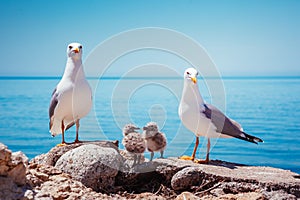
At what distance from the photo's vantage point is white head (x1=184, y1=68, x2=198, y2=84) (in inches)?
243

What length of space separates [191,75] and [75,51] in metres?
1.90

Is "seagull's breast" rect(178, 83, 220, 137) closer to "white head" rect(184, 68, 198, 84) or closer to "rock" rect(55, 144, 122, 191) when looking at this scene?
"white head" rect(184, 68, 198, 84)

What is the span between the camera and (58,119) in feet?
21.6

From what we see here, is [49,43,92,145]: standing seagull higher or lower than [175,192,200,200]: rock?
higher

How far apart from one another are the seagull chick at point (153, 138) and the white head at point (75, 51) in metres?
1.61

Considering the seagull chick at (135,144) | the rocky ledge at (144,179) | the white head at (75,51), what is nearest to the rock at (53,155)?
the rocky ledge at (144,179)

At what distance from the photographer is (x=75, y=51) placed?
636cm

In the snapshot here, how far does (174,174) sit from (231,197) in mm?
913

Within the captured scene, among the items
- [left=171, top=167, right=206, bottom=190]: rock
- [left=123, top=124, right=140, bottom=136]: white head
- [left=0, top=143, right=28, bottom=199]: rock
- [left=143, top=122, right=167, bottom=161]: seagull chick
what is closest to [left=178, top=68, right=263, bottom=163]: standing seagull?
[left=143, top=122, right=167, bottom=161]: seagull chick

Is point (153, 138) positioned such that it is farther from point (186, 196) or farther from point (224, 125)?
point (186, 196)

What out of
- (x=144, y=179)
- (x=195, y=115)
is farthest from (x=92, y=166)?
(x=195, y=115)

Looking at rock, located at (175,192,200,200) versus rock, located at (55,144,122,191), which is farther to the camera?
rock, located at (55,144,122,191)

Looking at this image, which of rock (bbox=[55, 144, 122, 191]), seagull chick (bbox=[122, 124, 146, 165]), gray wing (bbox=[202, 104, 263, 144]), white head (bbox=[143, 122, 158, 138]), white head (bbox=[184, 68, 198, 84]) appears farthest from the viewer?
gray wing (bbox=[202, 104, 263, 144])

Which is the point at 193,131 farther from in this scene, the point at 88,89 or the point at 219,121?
the point at 88,89
